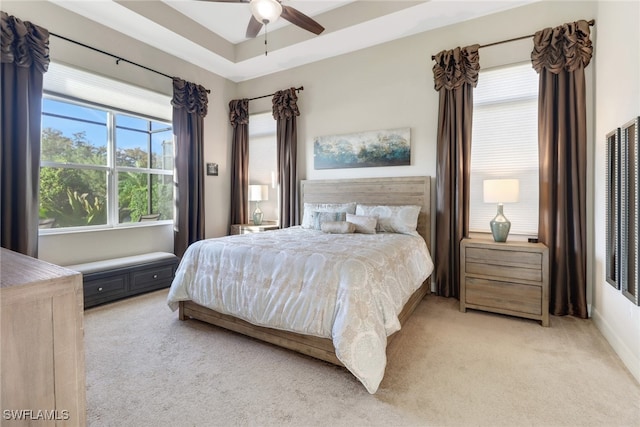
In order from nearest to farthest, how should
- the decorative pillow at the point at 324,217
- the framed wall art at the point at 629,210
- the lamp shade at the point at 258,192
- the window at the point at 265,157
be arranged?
the framed wall art at the point at 629,210, the decorative pillow at the point at 324,217, the lamp shade at the point at 258,192, the window at the point at 265,157

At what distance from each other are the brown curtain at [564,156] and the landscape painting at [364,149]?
139 centimetres

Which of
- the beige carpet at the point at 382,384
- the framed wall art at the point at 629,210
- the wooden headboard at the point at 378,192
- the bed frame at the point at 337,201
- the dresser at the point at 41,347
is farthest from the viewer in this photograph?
the wooden headboard at the point at 378,192

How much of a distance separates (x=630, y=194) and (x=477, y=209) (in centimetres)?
146

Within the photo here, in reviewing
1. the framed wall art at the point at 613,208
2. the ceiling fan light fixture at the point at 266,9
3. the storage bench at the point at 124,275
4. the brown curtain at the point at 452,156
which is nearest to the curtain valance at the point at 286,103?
the brown curtain at the point at 452,156

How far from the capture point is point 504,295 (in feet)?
9.27

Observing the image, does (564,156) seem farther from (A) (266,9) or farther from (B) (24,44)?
(B) (24,44)

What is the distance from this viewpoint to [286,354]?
222cm

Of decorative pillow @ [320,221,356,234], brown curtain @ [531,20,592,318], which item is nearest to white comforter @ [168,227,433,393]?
decorative pillow @ [320,221,356,234]

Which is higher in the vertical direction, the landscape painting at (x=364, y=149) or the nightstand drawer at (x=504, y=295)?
the landscape painting at (x=364, y=149)

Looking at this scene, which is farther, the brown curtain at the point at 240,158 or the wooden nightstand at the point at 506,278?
the brown curtain at the point at 240,158

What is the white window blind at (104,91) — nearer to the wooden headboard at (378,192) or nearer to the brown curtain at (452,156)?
the wooden headboard at (378,192)

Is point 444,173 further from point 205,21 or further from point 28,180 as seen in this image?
point 28,180

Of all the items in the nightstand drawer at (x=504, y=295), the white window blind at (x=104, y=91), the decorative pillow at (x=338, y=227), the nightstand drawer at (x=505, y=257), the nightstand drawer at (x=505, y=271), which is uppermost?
the white window blind at (x=104, y=91)

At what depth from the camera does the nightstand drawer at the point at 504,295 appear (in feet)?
8.89
